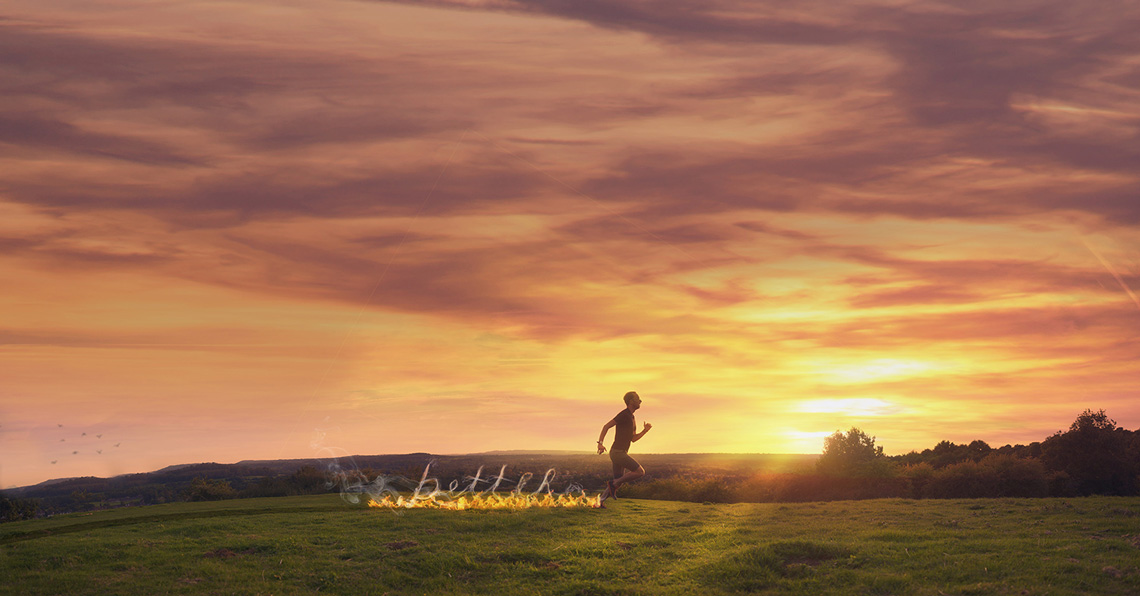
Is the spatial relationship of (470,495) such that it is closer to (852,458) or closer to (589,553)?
(589,553)

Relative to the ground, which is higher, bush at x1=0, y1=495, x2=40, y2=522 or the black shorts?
the black shorts

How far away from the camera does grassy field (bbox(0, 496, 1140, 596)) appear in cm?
1752

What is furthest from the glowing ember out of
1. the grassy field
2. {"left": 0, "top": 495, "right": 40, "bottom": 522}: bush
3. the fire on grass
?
{"left": 0, "top": 495, "right": 40, "bottom": 522}: bush

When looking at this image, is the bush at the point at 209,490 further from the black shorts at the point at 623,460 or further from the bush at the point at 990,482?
the bush at the point at 990,482

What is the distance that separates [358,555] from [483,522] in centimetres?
434

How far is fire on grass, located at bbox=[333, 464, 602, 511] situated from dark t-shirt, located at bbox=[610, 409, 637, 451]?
2176 millimetres

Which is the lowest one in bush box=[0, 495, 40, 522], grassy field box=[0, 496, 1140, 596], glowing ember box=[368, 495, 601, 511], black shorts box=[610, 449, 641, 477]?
bush box=[0, 495, 40, 522]

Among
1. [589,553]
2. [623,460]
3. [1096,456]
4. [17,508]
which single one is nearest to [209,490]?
[17,508]

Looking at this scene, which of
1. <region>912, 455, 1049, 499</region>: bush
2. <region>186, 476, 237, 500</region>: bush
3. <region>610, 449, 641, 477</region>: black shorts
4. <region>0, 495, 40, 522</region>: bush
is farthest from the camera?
<region>0, 495, 40, 522</region>: bush

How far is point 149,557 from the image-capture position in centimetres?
2023

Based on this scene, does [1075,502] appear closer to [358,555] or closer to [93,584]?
[358,555]

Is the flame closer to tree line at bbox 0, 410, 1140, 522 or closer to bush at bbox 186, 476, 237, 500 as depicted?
tree line at bbox 0, 410, 1140, 522

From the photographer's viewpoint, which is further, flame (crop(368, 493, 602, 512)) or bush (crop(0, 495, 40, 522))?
bush (crop(0, 495, 40, 522))

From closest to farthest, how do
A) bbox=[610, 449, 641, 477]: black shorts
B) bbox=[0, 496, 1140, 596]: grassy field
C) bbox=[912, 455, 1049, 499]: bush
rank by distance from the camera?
1. bbox=[0, 496, 1140, 596]: grassy field
2. bbox=[610, 449, 641, 477]: black shorts
3. bbox=[912, 455, 1049, 499]: bush
